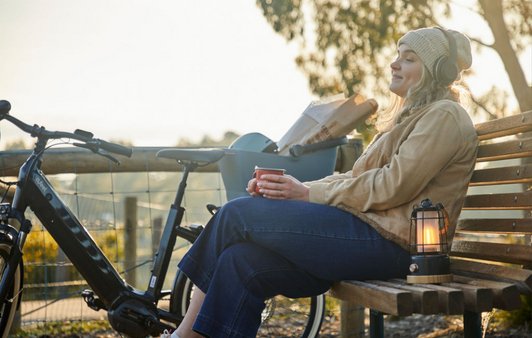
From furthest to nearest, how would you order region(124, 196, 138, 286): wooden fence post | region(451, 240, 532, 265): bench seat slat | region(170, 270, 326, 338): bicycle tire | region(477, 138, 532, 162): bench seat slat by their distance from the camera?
region(124, 196, 138, 286): wooden fence post, region(170, 270, 326, 338): bicycle tire, region(477, 138, 532, 162): bench seat slat, region(451, 240, 532, 265): bench seat slat

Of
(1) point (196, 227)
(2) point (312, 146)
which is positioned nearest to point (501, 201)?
(2) point (312, 146)

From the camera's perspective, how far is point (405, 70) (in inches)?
127

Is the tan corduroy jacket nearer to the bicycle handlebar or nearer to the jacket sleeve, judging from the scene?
the jacket sleeve

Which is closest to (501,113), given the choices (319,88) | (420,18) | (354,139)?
(420,18)

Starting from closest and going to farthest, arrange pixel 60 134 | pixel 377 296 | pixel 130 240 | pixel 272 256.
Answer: pixel 377 296 → pixel 272 256 → pixel 60 134 → pixel 130 240

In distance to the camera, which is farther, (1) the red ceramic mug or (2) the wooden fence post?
(2) the wooden fence post

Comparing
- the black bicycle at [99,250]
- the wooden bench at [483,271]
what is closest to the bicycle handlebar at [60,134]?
the black bicycle at [99,250]

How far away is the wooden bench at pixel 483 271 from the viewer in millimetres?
2600

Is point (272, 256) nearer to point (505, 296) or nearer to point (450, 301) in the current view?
point (450, 301)

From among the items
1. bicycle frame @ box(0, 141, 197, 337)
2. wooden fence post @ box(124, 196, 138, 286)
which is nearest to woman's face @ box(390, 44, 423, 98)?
bicycle frame @ box(0, 141, 197, 337)

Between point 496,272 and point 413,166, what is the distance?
0.41 meters

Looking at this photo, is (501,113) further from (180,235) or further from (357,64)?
(180,235)

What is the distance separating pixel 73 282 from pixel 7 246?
5.93ft

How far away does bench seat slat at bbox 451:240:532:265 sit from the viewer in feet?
9.86
